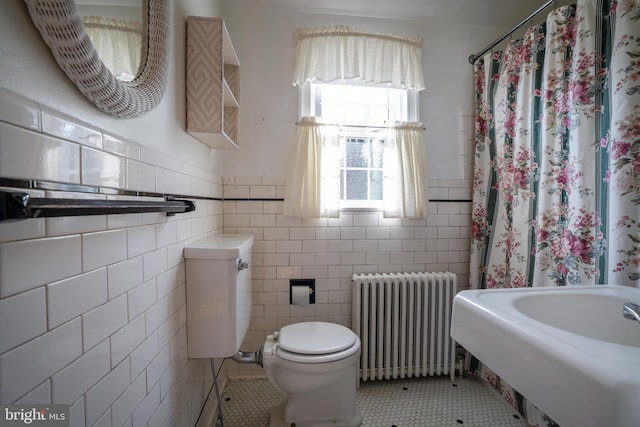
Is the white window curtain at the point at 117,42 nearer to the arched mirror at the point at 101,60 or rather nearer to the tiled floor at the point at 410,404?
the arched mirror at the point at 101,60

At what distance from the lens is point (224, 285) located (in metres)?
1.12

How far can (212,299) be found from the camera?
1.12 m

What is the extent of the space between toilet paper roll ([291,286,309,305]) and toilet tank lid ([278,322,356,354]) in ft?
0.81

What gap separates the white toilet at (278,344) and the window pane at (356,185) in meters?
0.85

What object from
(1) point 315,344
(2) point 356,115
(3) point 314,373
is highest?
(2) point 356,115

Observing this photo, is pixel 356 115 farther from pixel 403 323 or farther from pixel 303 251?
pixel 403 323

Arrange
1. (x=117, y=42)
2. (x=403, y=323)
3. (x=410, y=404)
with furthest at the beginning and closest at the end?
(x=403, y=323)
(x=410, y=404)
(x=117, y=42)

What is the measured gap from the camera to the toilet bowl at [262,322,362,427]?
1243 mm

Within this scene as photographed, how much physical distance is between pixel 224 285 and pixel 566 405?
1059 mm

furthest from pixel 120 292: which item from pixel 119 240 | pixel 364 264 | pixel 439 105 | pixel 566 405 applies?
pixel 439 105

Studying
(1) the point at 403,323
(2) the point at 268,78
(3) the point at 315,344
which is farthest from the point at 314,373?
(2) the point at 268,78

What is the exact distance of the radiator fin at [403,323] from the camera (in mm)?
1705

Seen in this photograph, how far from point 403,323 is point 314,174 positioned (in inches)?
43.8

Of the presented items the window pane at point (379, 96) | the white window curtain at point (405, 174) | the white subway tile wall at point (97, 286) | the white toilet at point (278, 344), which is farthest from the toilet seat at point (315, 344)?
the window pane at point (379, 96)
